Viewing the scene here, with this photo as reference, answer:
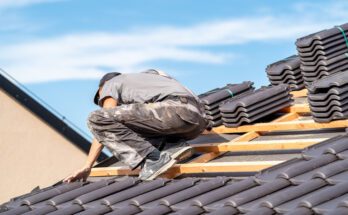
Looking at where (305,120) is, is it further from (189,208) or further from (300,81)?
(189,208)

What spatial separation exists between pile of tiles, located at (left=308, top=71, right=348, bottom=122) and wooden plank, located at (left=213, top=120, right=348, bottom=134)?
7cm

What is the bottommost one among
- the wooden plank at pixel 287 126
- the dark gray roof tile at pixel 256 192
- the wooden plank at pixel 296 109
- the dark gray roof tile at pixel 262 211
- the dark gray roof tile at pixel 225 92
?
the dark gray roof tile at pixel 262 211

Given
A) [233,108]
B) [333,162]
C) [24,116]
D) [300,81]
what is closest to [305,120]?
[233,108]

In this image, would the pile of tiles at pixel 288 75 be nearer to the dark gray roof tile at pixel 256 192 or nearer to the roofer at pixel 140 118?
the roofer at pixel 140 118

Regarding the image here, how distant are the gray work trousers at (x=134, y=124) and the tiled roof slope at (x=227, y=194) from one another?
58cm

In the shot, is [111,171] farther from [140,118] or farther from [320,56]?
[320,56]

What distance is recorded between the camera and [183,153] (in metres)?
8.63

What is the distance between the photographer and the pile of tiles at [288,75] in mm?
11438

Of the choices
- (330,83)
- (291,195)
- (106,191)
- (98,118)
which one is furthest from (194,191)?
(330,83)

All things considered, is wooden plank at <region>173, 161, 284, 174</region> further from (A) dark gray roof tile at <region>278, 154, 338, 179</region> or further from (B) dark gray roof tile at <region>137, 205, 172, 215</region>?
(B) dark gray roof tile at <region>137, 205, 172, 215</region>

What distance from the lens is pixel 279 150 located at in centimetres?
871

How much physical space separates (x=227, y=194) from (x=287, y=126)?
9.21ft

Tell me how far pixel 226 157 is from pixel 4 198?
6.27 metres

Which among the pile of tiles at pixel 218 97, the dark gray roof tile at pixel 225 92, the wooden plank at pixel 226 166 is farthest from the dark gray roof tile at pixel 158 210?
the dark gray roof tile at pixel 225 92
